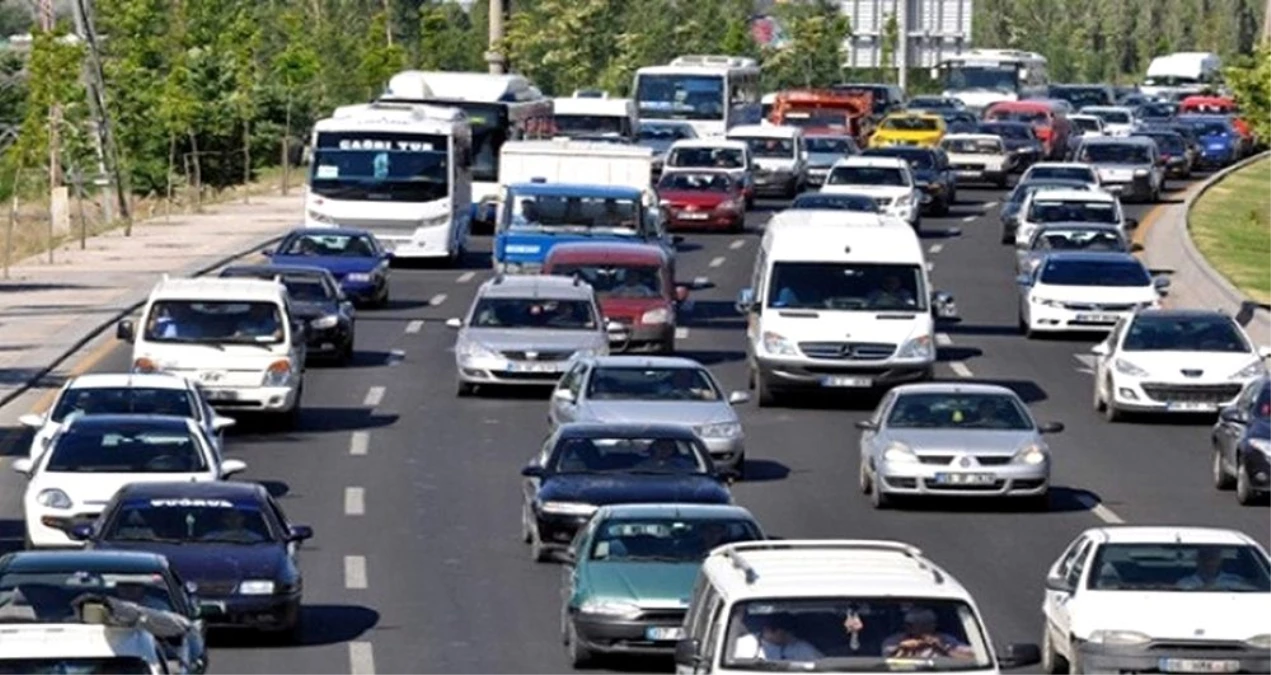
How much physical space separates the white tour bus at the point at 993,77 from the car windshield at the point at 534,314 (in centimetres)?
Result: 7155

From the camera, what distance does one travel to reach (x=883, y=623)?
57.5ft

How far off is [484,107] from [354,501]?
Result: 35927 millimetres

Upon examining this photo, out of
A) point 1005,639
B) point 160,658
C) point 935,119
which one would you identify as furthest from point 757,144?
point 160,658

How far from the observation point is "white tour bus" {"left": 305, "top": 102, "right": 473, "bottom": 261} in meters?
60.4

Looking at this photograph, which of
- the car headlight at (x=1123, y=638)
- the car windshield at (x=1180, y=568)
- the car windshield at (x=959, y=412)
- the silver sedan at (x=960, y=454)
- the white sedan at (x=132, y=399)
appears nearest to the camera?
the car headlight at (x=1123, y=638)

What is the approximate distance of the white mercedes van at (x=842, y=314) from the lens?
42.8 meters

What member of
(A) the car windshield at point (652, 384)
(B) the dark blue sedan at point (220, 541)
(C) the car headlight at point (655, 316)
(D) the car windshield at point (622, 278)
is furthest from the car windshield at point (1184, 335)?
(B) the dark blue sedan at point (220, 541)

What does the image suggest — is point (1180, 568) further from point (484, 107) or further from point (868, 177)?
point (868, 177)

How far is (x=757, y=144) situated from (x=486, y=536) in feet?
163

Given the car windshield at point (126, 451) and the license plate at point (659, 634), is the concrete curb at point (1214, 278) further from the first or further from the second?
the license plate at point (659, 634)

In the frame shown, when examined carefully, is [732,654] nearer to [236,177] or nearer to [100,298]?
[100,298]

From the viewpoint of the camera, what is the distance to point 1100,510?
34719mm

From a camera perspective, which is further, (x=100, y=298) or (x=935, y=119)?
(x=935, y=119)

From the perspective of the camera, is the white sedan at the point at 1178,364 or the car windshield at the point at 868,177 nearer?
the white sedan at the point at 1178,364
